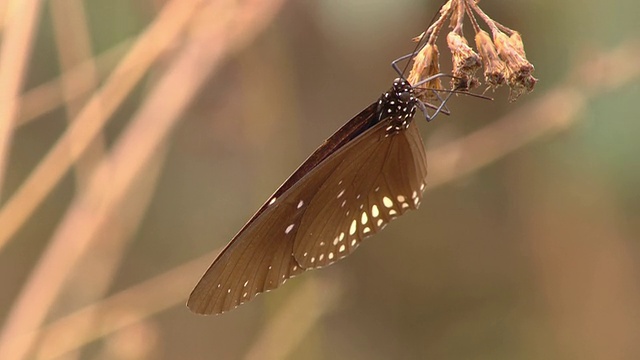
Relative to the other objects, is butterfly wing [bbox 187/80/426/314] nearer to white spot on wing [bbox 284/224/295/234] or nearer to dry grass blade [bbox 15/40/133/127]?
white spot on wing [bbox 284/224/295/234]

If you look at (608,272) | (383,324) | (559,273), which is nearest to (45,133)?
(383,324)

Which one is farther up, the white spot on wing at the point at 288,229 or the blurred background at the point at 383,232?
the blurred background at the point at 383,232

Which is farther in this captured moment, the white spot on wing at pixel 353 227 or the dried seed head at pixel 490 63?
the white spot on wing at pixel 353 227

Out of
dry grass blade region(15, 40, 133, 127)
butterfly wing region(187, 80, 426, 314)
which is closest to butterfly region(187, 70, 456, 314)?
butterfly wing region(187, 80, 426, 314)

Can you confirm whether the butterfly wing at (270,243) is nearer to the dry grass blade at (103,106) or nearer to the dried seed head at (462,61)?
the dried seed head at (462,61)

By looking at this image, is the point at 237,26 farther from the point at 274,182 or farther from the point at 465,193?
the point at 465,193

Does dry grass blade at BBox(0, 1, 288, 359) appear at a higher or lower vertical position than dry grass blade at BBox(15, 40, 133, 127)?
lower

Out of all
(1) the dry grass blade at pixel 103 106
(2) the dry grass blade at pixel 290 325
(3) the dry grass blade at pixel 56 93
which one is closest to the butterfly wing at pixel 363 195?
(1) the dry grass blade at pixel 103 106
